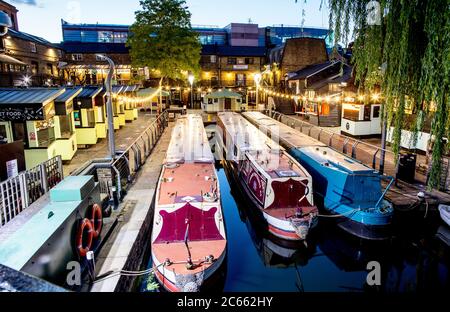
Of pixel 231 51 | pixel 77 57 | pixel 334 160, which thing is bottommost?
pixel 334 160

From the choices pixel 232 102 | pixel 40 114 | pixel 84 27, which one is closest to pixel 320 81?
pixel 232 102

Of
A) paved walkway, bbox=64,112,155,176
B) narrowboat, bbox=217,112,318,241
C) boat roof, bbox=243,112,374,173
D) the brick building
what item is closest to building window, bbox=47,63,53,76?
the brick building

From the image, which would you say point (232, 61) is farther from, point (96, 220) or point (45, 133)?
point (96, 220)

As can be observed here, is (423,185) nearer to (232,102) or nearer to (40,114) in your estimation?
(40,114)

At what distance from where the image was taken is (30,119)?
43.3 feet

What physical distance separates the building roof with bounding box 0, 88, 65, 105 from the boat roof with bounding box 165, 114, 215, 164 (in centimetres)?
591

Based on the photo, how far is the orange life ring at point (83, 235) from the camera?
315 inches

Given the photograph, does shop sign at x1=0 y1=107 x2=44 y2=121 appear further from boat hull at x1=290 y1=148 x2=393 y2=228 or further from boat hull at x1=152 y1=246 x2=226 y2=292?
boat hull at x1=290 y1=148 x2=393 y2=228

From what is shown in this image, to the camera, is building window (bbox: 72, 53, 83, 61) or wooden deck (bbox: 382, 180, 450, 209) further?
building window (bbox: 72, 53, 83, 61)

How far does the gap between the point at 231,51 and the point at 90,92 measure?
34.5 meters

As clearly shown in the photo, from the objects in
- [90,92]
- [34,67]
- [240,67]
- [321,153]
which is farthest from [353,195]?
[240,67]

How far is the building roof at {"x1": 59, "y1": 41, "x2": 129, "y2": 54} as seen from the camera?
45.4m

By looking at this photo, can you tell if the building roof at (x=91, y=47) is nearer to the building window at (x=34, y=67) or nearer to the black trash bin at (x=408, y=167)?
the building window at (x=34, y=67)
